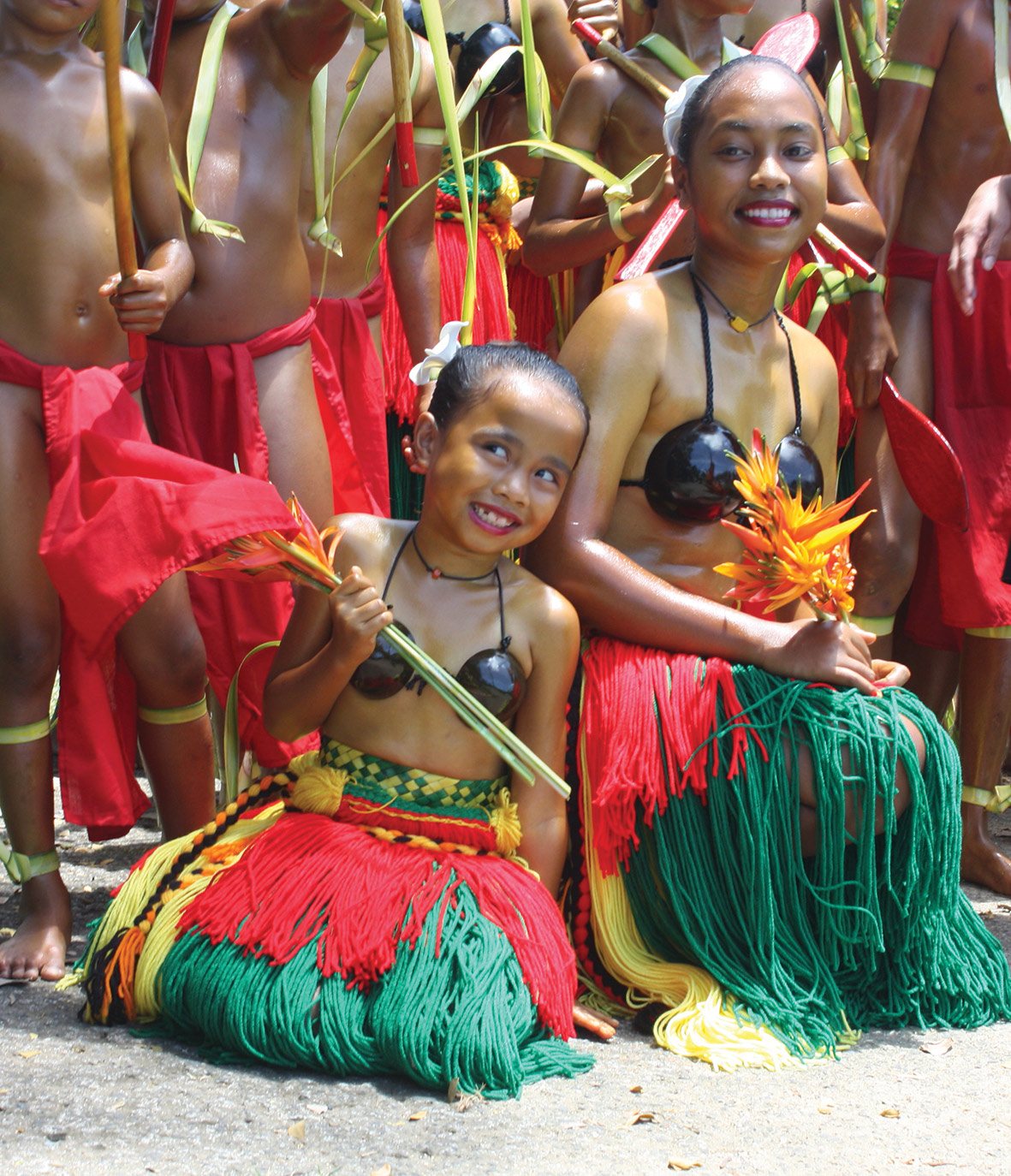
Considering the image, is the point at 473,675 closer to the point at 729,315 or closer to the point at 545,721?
the point at 545,721

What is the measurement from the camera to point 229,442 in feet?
11.1

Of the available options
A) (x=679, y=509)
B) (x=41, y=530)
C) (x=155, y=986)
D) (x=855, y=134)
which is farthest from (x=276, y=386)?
(x=855, y=134)

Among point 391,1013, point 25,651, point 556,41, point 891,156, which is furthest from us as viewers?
point 556,41

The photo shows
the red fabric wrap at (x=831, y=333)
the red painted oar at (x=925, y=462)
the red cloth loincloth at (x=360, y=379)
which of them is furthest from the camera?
the red fabric wrap at (x=831, y=333)

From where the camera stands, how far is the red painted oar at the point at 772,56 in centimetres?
314

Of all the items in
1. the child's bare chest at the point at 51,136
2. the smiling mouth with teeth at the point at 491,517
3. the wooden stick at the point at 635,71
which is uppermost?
the wooden stick at the point at 635,71

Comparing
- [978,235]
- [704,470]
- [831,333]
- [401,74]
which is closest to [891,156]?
[978,235]

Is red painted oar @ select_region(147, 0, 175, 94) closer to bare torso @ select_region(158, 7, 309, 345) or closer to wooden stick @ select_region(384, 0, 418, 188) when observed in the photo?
bare torso @ select_region(158, 7, 309, 345)

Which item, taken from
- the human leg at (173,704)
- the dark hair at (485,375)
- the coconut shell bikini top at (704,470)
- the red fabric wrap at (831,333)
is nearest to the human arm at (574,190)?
the red fabric wrap at (831,333)

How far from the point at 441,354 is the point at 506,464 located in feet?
0.87

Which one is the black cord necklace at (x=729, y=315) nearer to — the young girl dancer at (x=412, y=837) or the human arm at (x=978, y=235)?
the young girl dancer at (x=412, y=837)

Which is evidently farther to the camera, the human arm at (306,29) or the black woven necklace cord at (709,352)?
the human arm at (306,29)

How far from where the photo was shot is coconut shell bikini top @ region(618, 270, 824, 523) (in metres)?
2.91

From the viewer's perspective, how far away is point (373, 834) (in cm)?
264
